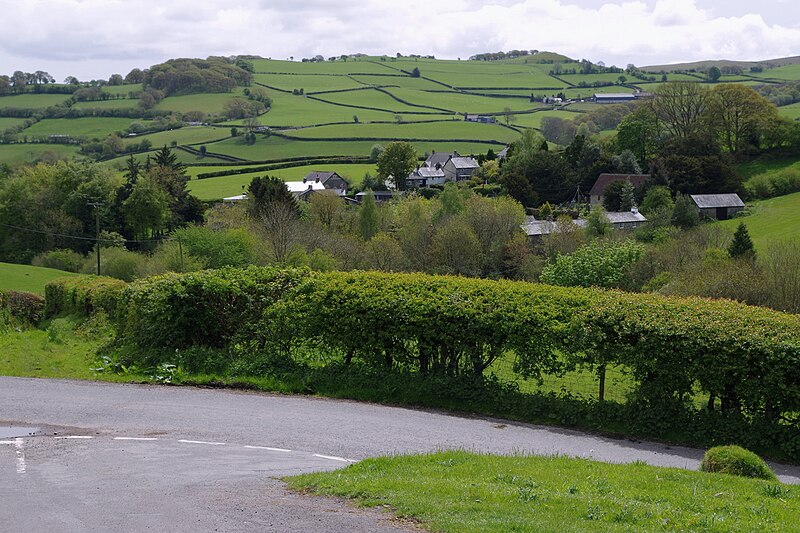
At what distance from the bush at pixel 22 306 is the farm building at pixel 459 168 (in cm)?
9678

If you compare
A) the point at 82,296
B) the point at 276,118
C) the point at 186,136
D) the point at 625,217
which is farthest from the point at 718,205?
the point at 276,118

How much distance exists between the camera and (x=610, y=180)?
312ft

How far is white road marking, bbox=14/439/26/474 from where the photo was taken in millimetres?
11040

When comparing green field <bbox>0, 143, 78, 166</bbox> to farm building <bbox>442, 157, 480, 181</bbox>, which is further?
farm building <bbox>442, 157, 480, 181</bbox>

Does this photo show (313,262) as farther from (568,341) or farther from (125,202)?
(568,341)

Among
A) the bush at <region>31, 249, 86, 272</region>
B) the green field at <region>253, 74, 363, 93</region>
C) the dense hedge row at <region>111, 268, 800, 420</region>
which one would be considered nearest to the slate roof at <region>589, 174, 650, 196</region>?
the bush at <region>31, 249, 86, 272</region>

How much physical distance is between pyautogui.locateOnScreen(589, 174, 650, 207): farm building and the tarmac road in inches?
3144

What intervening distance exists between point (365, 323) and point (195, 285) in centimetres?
482

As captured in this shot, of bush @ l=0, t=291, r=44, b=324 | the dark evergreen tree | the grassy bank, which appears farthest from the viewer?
the dark evergreen tree

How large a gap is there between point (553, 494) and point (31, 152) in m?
130

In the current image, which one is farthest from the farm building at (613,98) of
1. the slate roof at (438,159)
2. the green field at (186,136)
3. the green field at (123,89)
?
the green field at (123,89)

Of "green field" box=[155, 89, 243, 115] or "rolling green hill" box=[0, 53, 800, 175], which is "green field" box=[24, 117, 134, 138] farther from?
"green field" box=[155, 89, 243, 115]

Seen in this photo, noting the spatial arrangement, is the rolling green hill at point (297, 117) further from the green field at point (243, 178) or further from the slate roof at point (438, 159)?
the slate roof at point (438, 159)

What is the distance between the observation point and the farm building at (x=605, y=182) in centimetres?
9219
